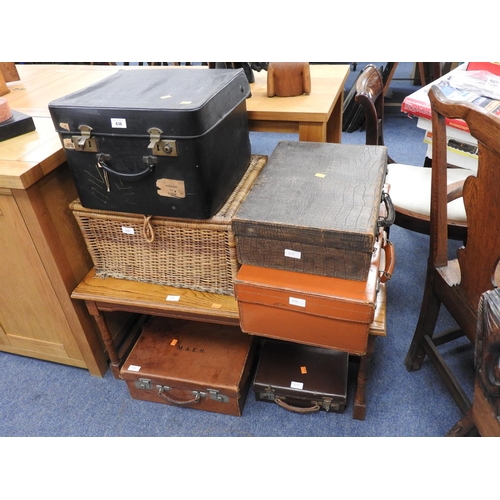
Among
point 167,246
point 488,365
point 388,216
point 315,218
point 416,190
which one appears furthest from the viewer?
point 416,190

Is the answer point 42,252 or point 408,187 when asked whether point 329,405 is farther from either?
point 42,252

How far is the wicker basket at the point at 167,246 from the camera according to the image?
1.11 metres

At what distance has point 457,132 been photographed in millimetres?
1514

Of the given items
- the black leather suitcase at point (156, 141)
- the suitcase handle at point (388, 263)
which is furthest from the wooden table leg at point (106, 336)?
the suitcase handle at point (388, 263)

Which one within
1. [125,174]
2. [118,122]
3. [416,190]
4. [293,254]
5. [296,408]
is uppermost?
[118,122]

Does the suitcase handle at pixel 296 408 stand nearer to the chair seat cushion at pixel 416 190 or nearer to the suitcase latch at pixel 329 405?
the suitcase latch at pixel 329 405

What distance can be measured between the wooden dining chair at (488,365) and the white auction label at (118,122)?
2.67ft

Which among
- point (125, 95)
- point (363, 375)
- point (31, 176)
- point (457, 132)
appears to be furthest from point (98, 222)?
point (457, 132)

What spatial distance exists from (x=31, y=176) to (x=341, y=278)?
2.70 ft

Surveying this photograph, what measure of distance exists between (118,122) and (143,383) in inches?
32.6

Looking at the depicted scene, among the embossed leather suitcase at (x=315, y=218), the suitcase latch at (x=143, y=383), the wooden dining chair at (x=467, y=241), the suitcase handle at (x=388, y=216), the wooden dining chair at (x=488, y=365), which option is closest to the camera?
the wooden dining chair at (x=488, y=365)

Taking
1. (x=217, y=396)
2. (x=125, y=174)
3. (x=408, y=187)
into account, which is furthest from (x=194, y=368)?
(x=408, y=187)

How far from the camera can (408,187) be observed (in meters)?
1.56

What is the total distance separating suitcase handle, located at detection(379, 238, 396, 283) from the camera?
1.07 metres
